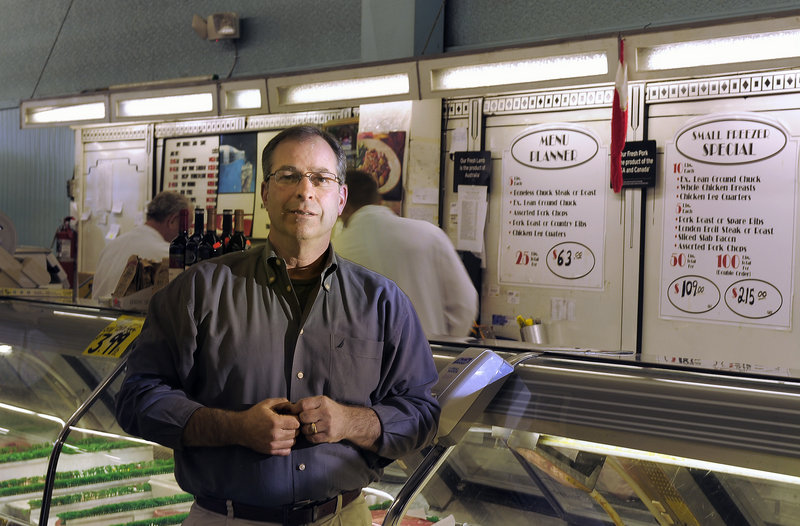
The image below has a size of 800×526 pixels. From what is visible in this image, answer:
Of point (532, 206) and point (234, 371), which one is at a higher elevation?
point (532, 206)

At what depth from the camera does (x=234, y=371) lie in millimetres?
1563

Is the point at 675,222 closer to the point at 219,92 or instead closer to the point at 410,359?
the point at 219,92

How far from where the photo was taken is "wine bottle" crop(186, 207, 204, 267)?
116 inches

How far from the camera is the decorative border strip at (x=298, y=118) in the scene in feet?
19.6

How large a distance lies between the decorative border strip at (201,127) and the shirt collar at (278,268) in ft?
17.0

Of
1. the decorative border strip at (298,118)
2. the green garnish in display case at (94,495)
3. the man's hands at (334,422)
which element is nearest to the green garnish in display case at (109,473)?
the green garnish in display case at (94,495)

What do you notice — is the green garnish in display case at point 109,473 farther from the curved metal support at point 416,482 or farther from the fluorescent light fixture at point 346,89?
the fluorescent light fixture at point 346,89

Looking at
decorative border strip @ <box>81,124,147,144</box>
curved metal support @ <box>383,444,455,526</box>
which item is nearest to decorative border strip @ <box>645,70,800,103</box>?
curved metal support @ <box>383,444,455,526</box>

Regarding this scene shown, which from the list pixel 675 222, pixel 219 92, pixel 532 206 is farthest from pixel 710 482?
pixel 219 92

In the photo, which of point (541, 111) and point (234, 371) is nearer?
point (234, 371)

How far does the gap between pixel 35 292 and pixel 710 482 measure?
271 cm

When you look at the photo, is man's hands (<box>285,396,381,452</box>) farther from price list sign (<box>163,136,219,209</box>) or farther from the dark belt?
price list sign (<box>163,136,219,209</box>)

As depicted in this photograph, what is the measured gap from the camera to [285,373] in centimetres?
159

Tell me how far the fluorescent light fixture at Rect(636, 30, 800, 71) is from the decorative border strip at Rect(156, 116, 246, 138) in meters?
3.85
